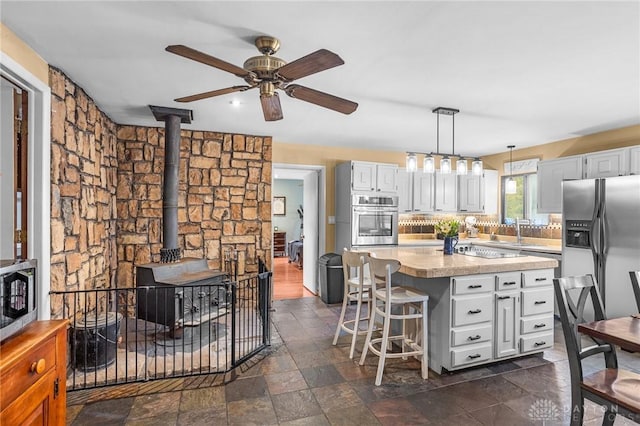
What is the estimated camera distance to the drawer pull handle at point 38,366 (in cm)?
148

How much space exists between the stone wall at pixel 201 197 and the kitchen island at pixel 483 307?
250 cm

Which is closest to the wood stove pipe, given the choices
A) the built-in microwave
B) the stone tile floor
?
the stone tile floor

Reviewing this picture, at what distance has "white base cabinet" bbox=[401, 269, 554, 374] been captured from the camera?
9.39 ft

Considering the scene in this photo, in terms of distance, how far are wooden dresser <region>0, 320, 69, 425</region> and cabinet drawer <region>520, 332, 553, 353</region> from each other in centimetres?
338

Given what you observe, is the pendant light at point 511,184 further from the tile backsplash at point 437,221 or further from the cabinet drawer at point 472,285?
the cabinet drawer at point 472,285

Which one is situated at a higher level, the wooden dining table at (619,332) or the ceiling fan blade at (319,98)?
the ceiling fan blade at (319,98)

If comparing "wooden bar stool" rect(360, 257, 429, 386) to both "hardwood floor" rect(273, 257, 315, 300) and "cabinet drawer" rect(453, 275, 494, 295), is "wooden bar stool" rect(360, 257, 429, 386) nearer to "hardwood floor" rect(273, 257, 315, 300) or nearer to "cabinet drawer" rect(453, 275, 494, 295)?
"cabinet drawer" rect(453, 275, 494, 295)

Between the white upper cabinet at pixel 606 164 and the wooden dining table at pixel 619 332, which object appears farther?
the white upper cabinet at pixel 606 164

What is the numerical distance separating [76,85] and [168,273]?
186cm

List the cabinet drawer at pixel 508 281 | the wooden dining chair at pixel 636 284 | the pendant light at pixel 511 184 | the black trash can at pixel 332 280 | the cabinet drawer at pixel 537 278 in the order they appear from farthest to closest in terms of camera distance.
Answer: the pendant light at pixel 511 184 → the black trash can at pixel 332 280 → the cabinet drawer at pixel 537 278 → the cabinet drawer at pixel 508 281 → the wooden dining chair at pixel 636 284

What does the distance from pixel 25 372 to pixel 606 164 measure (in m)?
5.50

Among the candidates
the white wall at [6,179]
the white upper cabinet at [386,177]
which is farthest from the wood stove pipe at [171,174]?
the white upper cabinet at [386,177]

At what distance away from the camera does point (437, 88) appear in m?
3.04

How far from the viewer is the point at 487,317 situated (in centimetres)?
297
